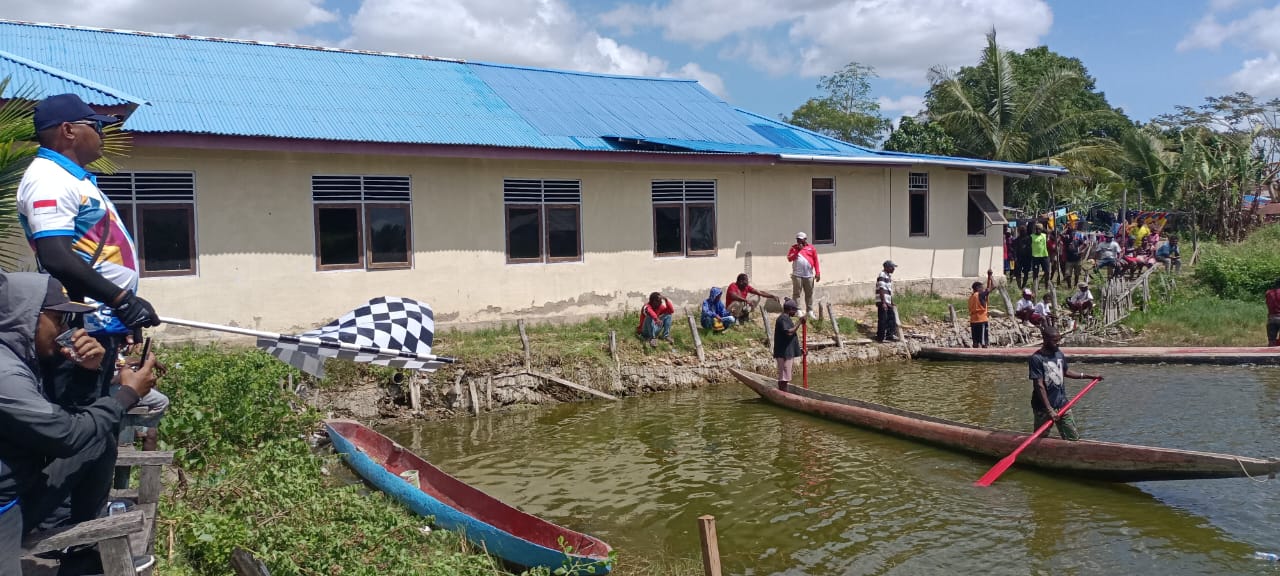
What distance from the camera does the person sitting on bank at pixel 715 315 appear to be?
17.7m

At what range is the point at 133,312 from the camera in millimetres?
4031

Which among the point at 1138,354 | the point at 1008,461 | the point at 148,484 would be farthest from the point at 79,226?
the point at 1138,354

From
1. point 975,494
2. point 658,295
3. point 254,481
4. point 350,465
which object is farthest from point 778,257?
point 254,481

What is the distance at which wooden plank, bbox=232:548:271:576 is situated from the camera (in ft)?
18.7

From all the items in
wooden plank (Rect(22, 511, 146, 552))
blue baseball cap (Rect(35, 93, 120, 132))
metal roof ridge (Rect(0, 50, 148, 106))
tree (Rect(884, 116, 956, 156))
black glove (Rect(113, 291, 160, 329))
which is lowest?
wooden plank (Rect(22, 511, 146, 552))

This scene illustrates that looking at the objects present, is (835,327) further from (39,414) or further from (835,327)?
(39,414)

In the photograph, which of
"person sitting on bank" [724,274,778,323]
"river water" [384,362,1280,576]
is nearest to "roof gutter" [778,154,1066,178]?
"person sitting on bank" [724,274,778,323]

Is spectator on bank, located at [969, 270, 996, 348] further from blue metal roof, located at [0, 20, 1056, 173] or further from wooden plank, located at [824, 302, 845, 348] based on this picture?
blue metal roof, located at [0, 20, 1056, 173]

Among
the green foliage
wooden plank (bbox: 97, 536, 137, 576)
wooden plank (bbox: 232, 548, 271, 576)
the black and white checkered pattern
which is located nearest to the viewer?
wooden plank (bbox: 97, 536, 137, 576)

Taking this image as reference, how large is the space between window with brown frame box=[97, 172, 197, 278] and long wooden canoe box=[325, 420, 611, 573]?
187 inches

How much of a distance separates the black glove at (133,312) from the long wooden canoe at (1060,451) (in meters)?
9.46

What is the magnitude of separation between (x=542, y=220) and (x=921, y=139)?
24074mm

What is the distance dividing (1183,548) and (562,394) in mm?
9369

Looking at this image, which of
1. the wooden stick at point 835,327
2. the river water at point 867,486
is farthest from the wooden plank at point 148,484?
the wooden stick at point 835,327
